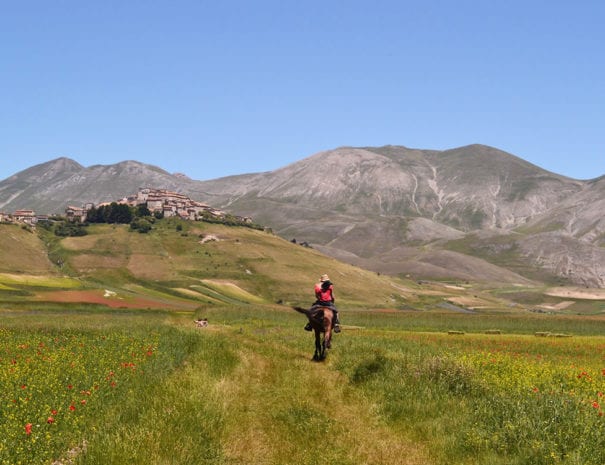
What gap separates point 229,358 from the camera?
24094mm

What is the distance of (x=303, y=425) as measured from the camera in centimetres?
1591

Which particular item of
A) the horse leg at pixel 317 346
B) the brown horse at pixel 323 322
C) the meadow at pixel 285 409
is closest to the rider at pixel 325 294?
the brown horse at pixel 323 322

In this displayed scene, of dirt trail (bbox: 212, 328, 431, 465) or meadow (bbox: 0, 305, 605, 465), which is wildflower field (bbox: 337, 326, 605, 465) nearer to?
meadow (bbox: 0, 305, 605, 465)

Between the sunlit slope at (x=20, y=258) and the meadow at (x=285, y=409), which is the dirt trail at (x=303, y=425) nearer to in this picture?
the meadow at (x=285, y=409)

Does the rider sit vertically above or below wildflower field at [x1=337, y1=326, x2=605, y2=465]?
above

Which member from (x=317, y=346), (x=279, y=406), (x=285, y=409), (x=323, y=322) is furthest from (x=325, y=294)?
(x=285, y=409)

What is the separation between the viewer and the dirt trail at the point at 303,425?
1378cm

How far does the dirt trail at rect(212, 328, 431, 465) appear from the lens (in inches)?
543

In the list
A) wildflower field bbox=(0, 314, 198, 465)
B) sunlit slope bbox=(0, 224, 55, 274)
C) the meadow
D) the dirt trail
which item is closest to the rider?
the meadow

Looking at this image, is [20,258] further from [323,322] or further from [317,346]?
[323,322]

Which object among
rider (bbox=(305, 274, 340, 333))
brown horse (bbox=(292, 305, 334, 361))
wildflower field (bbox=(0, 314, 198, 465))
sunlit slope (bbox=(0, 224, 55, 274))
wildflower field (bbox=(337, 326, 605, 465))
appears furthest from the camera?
sunlit slope (bbox=(0, 224, 55, 274))

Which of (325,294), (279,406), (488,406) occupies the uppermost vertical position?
(325,294)

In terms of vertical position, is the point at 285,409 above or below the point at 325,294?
below

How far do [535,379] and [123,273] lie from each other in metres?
173
